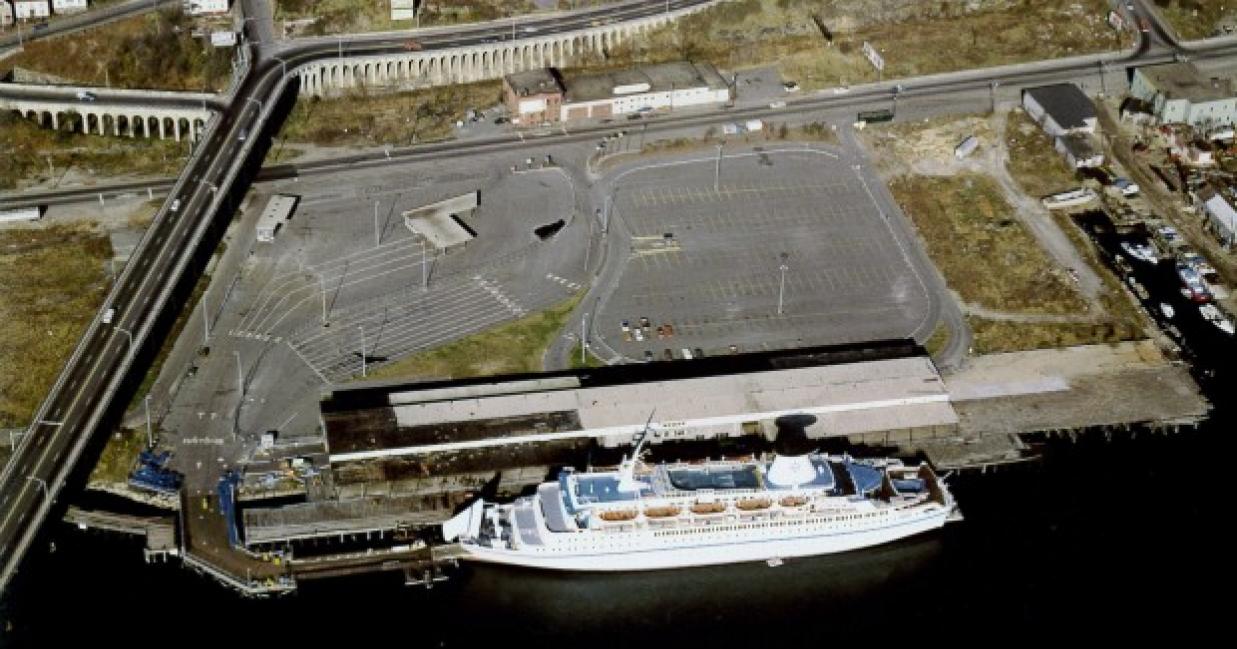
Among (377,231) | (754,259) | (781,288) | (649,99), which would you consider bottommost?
(781,288)

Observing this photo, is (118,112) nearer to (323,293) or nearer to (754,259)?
(323,293)

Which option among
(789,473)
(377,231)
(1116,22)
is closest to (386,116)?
(377,231)

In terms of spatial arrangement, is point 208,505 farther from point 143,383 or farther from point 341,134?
point 341,134

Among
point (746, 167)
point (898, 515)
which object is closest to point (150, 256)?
point (746, 167)

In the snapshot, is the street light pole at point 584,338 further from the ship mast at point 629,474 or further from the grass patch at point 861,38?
the grass patch at point 861,38

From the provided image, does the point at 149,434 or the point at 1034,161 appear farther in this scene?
the point at 1034,161

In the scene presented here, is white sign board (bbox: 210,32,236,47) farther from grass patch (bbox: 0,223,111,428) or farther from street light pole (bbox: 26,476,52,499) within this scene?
street light pole (bbox: 26,476,52,499)

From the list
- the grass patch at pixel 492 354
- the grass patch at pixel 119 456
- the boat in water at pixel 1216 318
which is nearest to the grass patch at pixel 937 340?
the boat in water at pixel 1216 318

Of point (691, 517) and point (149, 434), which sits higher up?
point (691, 517)
